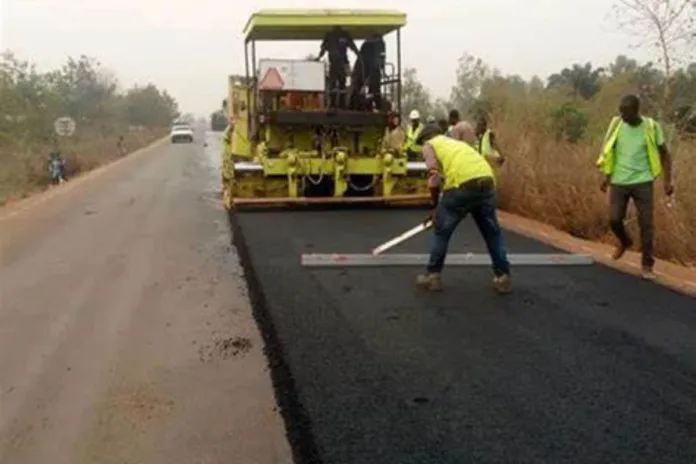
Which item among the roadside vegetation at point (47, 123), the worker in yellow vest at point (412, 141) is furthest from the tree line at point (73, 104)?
the worker in yellow vest at point (412, 141)

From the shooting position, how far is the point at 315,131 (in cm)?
1329

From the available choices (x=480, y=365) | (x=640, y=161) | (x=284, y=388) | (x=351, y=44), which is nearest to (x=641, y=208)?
(x=640, y=161)

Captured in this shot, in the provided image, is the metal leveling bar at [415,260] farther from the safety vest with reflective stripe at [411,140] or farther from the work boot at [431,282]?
the safety vest with reflective stripe at [411,140]

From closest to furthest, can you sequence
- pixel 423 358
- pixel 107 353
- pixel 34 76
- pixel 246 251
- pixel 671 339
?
pixel 423 358 → pixel 671 339 → pixel 107 353 → pixel 246 251 → pixel 34 76

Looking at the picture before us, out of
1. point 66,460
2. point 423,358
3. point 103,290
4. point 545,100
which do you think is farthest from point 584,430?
point 545,100

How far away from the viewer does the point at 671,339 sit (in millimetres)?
5359

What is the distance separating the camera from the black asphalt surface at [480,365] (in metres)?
3.70

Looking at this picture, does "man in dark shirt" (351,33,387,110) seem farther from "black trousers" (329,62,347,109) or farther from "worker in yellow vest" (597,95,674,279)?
"worker in yellow vest" (597,95,674,279)

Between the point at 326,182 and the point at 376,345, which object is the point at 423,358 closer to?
the point at 376,345

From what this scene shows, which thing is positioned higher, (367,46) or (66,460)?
(367,46)

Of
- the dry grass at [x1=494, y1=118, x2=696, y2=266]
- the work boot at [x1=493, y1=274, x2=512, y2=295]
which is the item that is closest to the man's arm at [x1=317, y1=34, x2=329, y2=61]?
the dry grass at [x1=494, y1=118, x2=696, y2=266]

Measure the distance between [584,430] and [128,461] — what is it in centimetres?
202

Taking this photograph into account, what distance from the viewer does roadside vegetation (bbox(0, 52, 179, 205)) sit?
3072 cm

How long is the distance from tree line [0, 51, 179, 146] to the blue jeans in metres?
33.2
